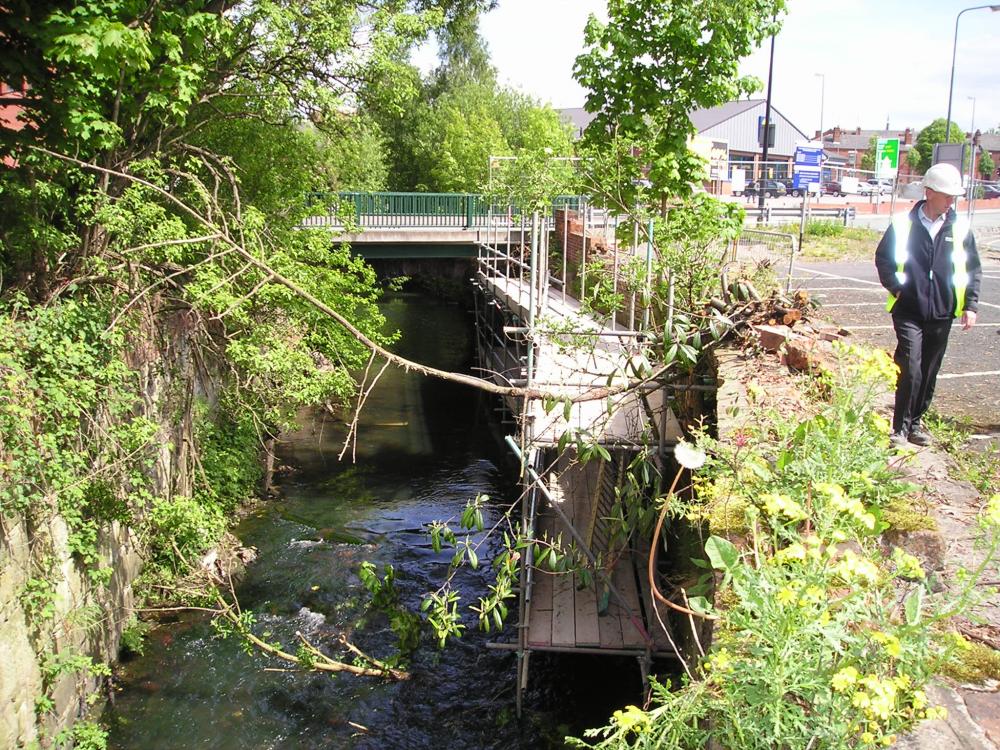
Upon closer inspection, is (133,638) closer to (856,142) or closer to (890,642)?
(890,642)

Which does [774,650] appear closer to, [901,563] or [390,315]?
[901,563]

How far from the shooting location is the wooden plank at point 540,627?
24.4 feet

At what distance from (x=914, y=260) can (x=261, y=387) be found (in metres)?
7.97

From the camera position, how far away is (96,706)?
7.71 m

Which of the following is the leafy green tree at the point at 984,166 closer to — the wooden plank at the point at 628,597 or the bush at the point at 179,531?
the wooden plank at the point at 628,597

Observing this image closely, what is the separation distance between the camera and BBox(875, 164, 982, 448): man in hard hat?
5.85 m

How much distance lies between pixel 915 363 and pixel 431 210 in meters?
17.7

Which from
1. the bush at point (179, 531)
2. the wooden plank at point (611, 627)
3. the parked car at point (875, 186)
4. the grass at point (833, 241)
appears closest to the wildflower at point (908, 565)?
the wooden plank at point (611, 627)

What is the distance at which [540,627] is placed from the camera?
7.60m

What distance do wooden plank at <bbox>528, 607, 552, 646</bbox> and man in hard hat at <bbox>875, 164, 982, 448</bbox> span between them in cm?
336

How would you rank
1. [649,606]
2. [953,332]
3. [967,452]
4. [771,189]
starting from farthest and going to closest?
1. [771,189]
2. [953,332]
3. [649,606]
4. [967,452]

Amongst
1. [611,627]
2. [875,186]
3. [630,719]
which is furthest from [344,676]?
[875,186]

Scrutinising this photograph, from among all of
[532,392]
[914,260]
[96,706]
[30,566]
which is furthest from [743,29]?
[96,706]

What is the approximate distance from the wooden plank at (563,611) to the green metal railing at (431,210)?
1365 cm
